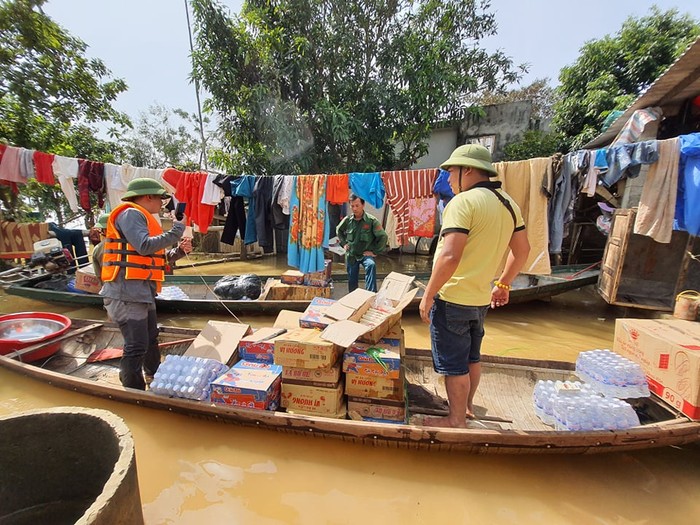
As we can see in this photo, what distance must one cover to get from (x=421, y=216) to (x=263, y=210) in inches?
116

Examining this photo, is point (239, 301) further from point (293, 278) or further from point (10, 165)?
point (10, 165)

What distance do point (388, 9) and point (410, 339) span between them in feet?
31.1

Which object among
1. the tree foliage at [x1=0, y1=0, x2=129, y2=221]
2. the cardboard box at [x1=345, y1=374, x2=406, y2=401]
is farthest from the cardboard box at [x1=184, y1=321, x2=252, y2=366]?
the tree foliage at [x1=0, y1=0, x2=129, y2=221]

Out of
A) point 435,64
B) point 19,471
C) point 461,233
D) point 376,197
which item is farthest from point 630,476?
point 435,64

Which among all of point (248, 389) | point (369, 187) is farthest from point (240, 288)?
point (248, 389)

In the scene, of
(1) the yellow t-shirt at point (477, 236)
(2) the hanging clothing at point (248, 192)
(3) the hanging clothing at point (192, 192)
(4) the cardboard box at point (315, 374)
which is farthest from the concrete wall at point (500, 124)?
(4) the cardboard box at point (315, 374)

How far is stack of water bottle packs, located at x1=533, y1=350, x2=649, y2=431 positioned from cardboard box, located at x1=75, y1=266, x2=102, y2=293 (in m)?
7.02

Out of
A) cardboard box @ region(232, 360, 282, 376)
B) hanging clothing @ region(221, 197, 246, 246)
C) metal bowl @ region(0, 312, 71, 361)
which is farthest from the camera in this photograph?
hanging clothing @ region(221, 197, 246, 246)

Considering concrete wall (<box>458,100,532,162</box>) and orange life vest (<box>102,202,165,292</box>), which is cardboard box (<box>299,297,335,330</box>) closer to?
orange life vest (<box>102,202,165,292</box>)

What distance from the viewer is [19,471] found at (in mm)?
1746

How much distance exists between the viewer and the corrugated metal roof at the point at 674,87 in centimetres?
466

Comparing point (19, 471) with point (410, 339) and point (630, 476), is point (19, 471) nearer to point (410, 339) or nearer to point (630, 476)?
point (630, 476)

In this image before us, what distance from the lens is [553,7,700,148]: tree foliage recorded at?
8.77 metres

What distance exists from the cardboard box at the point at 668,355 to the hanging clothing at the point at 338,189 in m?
4.21
